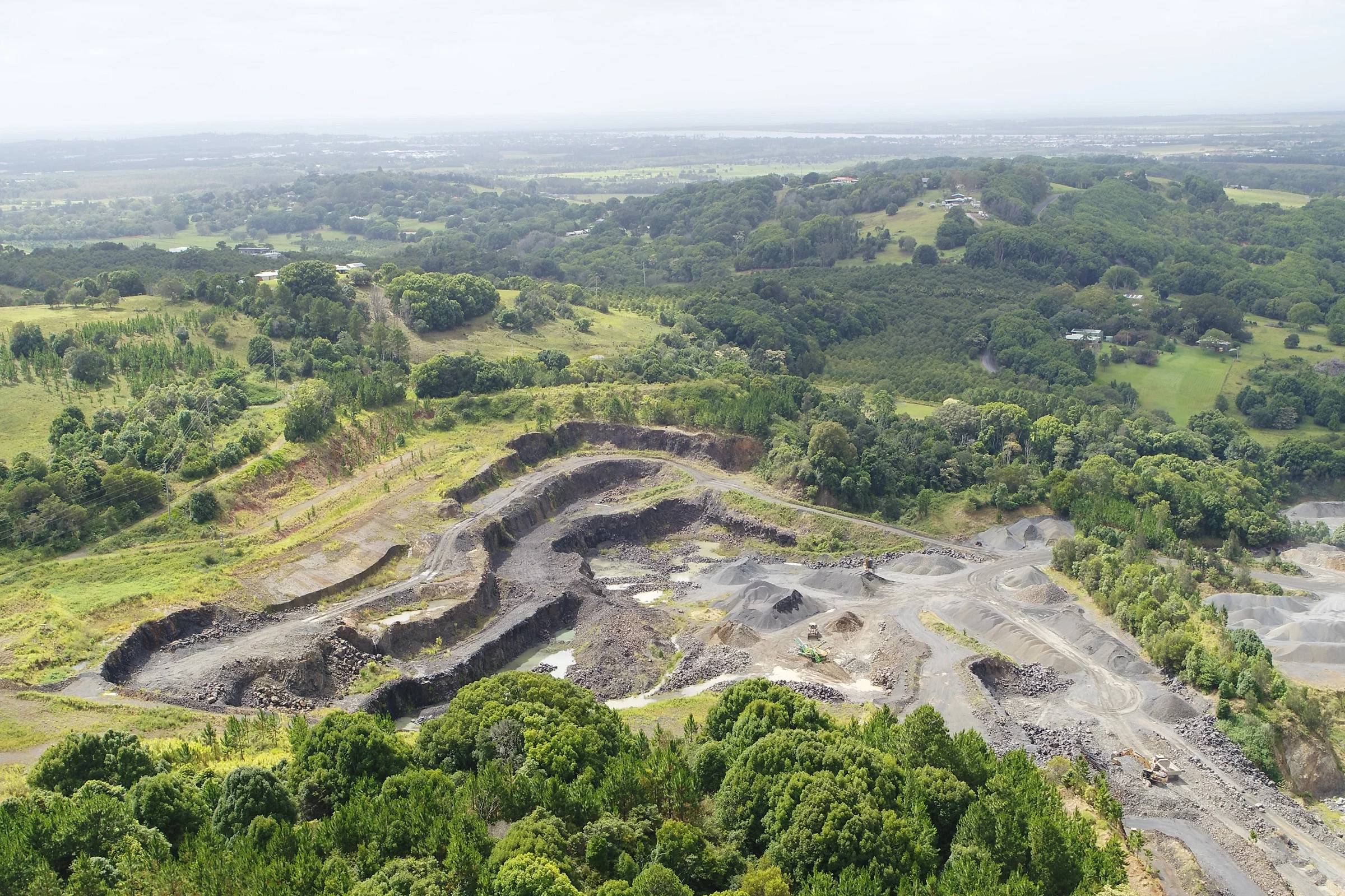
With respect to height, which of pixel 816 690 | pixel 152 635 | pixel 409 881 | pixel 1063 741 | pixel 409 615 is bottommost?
pixel 816 690

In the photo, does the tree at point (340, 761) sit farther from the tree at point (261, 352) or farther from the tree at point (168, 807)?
the tree at point (261, 352)

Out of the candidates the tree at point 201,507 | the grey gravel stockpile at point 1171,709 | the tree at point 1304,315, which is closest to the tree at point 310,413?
the tree at point 201,507

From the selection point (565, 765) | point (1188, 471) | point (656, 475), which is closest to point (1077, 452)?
point (1188, 471)

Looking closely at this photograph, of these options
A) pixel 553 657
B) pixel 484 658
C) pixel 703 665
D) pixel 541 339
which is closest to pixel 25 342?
pixel 541 339

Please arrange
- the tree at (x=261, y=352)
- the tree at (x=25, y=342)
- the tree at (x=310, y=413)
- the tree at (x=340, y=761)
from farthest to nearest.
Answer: the tree at (x=261, y=352) → the tree at (x=25, y=342) → the tree at (x=310, y=413) → the tree at (x=340, y=761)

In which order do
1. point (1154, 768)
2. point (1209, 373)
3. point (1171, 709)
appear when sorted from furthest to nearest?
point (1209, 373) → point (1171, 709) → point (1154, 768)

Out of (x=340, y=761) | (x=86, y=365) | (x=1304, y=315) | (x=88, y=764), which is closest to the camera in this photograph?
(x=88, y=764)

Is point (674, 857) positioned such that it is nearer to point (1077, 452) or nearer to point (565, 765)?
point (565, 765)

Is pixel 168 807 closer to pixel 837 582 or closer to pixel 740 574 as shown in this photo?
pixel 740 574
